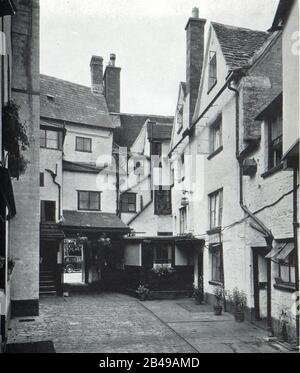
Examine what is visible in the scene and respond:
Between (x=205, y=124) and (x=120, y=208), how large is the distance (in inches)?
413

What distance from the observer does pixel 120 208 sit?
2877 cm

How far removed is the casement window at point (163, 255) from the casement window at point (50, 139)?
285 inches

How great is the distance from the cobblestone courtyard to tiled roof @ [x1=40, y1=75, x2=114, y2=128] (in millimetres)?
12490

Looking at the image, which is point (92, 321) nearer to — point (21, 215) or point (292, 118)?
point (21, 215)

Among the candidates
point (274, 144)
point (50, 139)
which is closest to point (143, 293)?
point (50, 139)

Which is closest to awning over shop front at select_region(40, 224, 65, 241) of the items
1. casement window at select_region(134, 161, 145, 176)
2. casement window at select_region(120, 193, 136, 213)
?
casement window at select_region(120, 193, 136, 213)

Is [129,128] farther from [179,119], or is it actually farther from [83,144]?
[179,119]

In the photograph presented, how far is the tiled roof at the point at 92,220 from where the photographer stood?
2397 cm

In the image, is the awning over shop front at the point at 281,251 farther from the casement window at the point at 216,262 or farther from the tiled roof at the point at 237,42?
the tiled roof at the point at 237,42

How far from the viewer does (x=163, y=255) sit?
22.6 metres

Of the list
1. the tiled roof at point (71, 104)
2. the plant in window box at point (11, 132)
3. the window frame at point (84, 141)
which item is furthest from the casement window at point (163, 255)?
the plant in window box at point (11, 132)

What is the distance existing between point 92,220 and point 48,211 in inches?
97.9

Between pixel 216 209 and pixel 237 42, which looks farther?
pixel 216 209
